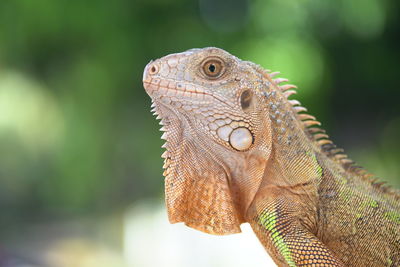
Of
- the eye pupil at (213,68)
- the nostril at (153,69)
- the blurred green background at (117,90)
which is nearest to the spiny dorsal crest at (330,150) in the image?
the eye pupil at (213,68)

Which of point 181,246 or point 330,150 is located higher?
point 181,246

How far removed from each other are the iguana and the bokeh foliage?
7.71m

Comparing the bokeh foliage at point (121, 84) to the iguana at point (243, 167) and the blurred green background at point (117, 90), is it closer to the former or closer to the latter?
the blurred green background at point (117, 90)

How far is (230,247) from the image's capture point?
5375mm

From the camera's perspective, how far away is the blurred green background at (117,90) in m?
9.96

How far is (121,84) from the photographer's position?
39.7ft

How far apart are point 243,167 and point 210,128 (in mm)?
213

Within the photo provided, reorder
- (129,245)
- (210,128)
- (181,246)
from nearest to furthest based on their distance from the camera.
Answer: (210,128), (181,246), (129,245)

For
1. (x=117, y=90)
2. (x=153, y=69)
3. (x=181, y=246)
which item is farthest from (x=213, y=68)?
(x=117, y=90)

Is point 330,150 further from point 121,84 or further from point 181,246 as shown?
point 121,84

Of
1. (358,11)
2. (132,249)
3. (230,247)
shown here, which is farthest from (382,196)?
(358,11)

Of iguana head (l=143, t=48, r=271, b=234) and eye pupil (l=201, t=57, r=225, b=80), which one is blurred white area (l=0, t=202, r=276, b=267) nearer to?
iguana head (l=143, t=48, r=271, b=234)

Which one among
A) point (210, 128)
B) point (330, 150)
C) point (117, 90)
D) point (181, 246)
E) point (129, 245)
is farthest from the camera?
point (117, 90)

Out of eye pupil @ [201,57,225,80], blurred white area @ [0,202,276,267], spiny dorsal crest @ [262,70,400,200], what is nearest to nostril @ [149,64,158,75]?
eye pupil @ [201,57,225,80]
